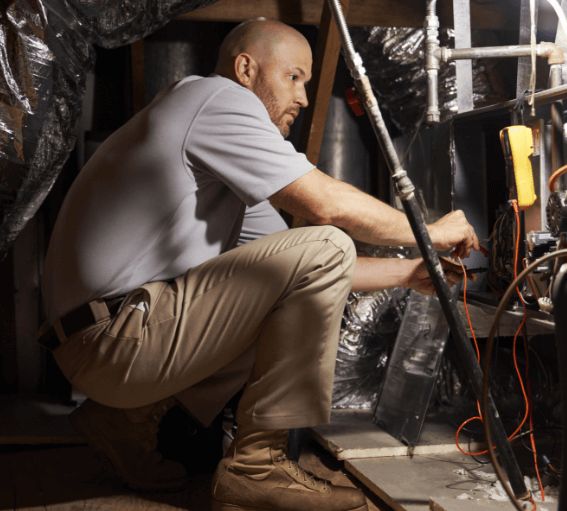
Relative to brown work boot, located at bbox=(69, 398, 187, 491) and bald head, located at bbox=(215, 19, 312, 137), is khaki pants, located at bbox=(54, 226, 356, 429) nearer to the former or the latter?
brown work boot, located at bbox=(69, 398, 187, 491)

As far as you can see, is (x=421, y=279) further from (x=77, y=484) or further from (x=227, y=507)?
(x=77, y=484)

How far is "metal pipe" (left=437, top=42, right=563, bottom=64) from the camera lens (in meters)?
1.82

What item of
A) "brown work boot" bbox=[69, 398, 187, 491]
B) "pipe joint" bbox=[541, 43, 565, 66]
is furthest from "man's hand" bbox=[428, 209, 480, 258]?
"brown work boot" bbox=[69, 398, 187, 491]

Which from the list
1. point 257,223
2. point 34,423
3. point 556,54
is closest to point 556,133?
point 556,54

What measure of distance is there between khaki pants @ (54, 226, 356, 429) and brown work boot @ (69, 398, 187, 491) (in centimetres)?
18

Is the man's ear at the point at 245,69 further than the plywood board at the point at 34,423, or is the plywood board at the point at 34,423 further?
the plywood board at the point at 34,423

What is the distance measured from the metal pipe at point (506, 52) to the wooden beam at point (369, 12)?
694 millimetres

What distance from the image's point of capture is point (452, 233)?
174 centimetres

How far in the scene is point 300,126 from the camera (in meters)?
2.91

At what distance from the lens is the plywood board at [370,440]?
210 centimetres

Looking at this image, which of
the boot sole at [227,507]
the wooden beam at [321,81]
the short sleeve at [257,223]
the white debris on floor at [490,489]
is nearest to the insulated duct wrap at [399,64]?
the wooden beam at [321,81]

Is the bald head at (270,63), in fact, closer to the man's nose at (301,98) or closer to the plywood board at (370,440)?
the man's nose at (301,98)

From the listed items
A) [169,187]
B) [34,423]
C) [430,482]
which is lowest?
[34,423]

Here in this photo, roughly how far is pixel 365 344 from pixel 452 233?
3.02 feet
